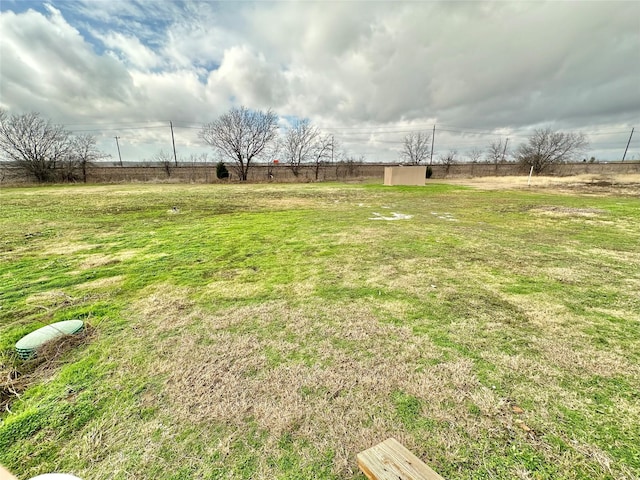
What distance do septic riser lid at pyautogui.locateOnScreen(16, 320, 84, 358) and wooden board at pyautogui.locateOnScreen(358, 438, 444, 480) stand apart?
8.13 feet

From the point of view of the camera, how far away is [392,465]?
1.15 meters

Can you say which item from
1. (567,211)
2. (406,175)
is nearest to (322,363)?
(567,211)

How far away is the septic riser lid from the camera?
2018 mm

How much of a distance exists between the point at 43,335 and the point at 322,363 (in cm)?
224

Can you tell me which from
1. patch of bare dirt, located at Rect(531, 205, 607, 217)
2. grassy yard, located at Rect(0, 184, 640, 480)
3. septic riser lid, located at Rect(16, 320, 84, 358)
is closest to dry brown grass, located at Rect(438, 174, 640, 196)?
patch of bare dirt, located at Rect(531, 205, 607, 217)

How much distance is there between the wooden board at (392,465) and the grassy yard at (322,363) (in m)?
0.15

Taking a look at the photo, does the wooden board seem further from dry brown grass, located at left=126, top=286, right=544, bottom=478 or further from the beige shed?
the beige shed

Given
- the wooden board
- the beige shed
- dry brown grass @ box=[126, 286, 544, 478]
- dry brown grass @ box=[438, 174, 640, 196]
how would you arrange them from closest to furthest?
the wooden board
dry brown grass @ box=[126, 286, 544, 478]
dry brown grass @ box=[438, 174, 640, 196]
the beige shed

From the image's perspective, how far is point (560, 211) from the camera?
891 centimetres

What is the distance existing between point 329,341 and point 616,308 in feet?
9.94

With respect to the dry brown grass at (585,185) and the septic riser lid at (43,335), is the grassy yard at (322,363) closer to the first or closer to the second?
the septic riser lid at (43,335)

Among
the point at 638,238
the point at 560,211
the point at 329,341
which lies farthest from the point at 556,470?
the point at 560,211

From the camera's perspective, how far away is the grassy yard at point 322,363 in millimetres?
1354

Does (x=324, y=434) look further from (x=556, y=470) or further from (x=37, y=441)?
(x=37, y=441)
